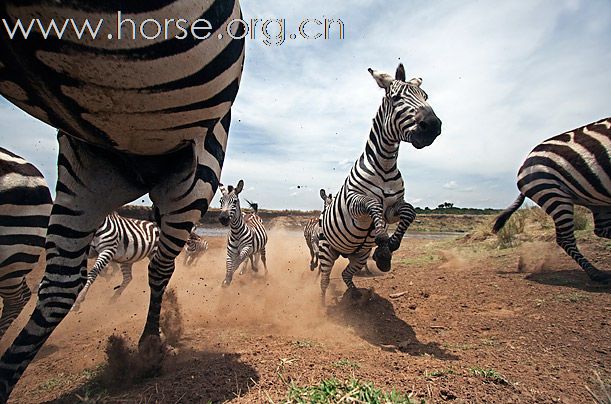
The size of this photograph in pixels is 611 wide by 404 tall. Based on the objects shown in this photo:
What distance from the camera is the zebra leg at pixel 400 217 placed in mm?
4059

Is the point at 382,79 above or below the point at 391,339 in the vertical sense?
above

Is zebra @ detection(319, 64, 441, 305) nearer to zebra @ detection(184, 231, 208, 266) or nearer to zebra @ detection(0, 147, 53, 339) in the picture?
zebra @ detection(0, 147, 53, 339)

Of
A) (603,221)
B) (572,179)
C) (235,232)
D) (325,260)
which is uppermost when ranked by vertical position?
(572,179)

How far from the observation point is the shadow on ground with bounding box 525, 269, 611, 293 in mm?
5094

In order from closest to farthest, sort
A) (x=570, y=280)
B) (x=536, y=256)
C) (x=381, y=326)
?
(x=381, y=326) < (x=570, y=280) < (x=536, y=256)

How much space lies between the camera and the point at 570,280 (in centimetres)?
567

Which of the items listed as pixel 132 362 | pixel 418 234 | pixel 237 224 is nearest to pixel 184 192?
pixel 132 362

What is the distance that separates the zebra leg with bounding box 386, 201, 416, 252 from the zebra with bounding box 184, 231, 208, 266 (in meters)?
8.79

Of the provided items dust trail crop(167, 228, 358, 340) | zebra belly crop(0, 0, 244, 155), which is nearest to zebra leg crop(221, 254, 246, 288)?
dust trail crop(167, 228, 358, 340)

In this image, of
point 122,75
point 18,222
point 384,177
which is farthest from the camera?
point 384,177

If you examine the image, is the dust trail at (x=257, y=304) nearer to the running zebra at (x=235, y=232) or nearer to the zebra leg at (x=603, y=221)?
the running zebra at (x=235, y=232)

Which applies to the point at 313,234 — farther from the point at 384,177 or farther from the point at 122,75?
the point at 122,75

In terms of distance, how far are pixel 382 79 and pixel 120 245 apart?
279 inches

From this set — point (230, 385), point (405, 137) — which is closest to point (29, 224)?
point (230, 385)
